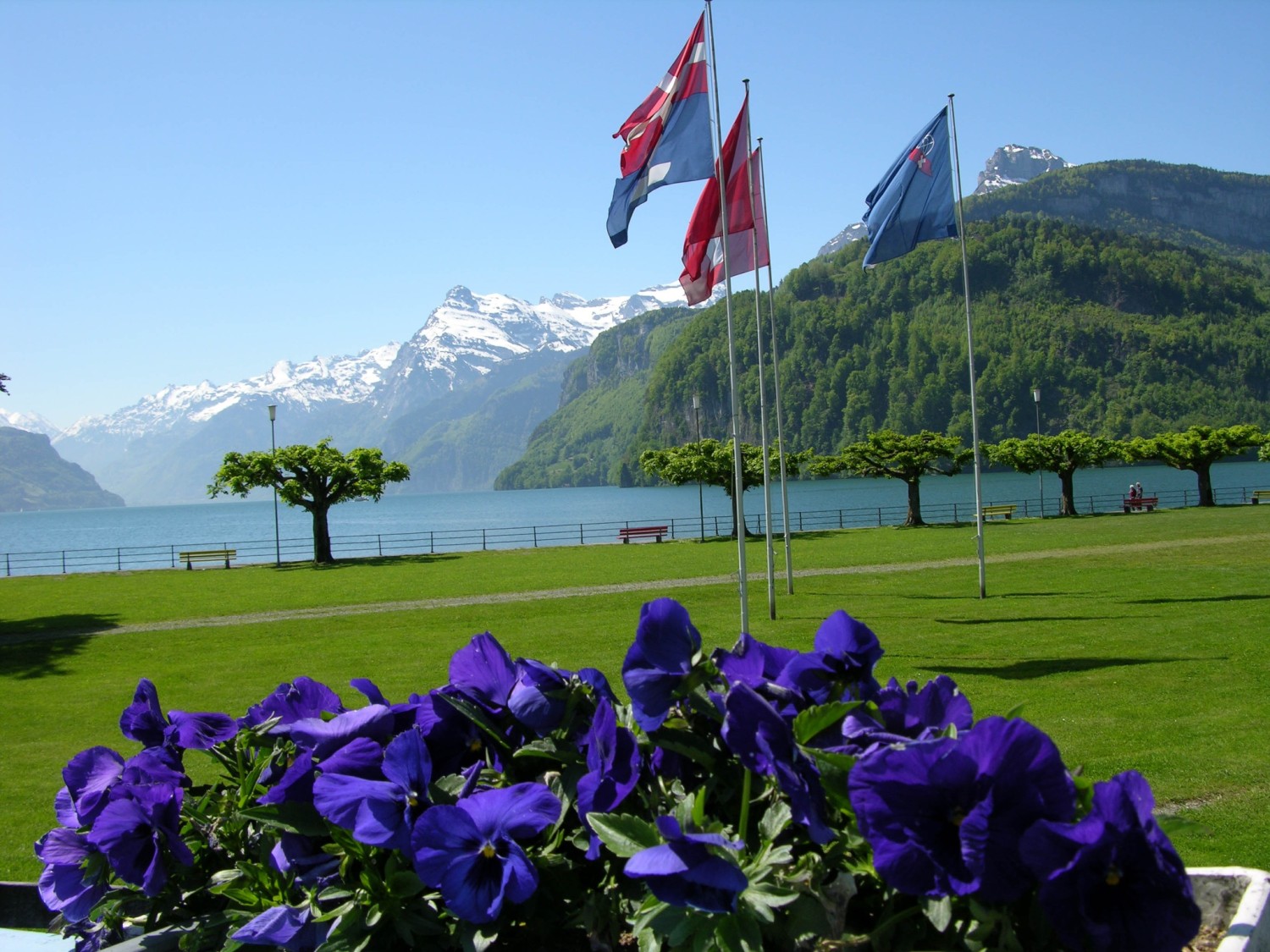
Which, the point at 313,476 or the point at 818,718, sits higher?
the point at 313,476

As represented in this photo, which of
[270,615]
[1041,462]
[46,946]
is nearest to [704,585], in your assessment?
[270,615]

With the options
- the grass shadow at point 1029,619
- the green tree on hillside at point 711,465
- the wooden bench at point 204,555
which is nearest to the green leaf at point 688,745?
the grass shadow at point 1029,619

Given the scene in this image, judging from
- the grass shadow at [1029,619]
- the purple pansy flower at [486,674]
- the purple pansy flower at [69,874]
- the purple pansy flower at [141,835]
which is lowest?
the grass shadow at [1029,619]

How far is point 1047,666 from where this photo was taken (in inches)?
453

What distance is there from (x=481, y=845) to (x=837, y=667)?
1.87ft

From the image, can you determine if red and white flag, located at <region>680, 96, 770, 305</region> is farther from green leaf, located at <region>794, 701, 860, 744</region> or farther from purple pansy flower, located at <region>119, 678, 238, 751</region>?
green leaf, located at <region>794, 701, 860, 744</region>

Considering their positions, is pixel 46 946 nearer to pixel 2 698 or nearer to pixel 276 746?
pixel 276 746

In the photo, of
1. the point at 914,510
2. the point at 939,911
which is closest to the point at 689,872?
the point at 939,911

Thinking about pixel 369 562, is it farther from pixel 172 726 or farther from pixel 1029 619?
pixel 172 726

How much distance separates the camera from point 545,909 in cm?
138

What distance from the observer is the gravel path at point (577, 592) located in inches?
778

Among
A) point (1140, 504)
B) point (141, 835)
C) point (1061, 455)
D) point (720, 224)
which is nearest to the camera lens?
point (141, 835)

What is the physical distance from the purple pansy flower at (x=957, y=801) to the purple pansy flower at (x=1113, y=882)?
1.5 inches

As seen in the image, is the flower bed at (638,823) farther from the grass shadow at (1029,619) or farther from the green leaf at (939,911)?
the grass shadow at (1029,619)
